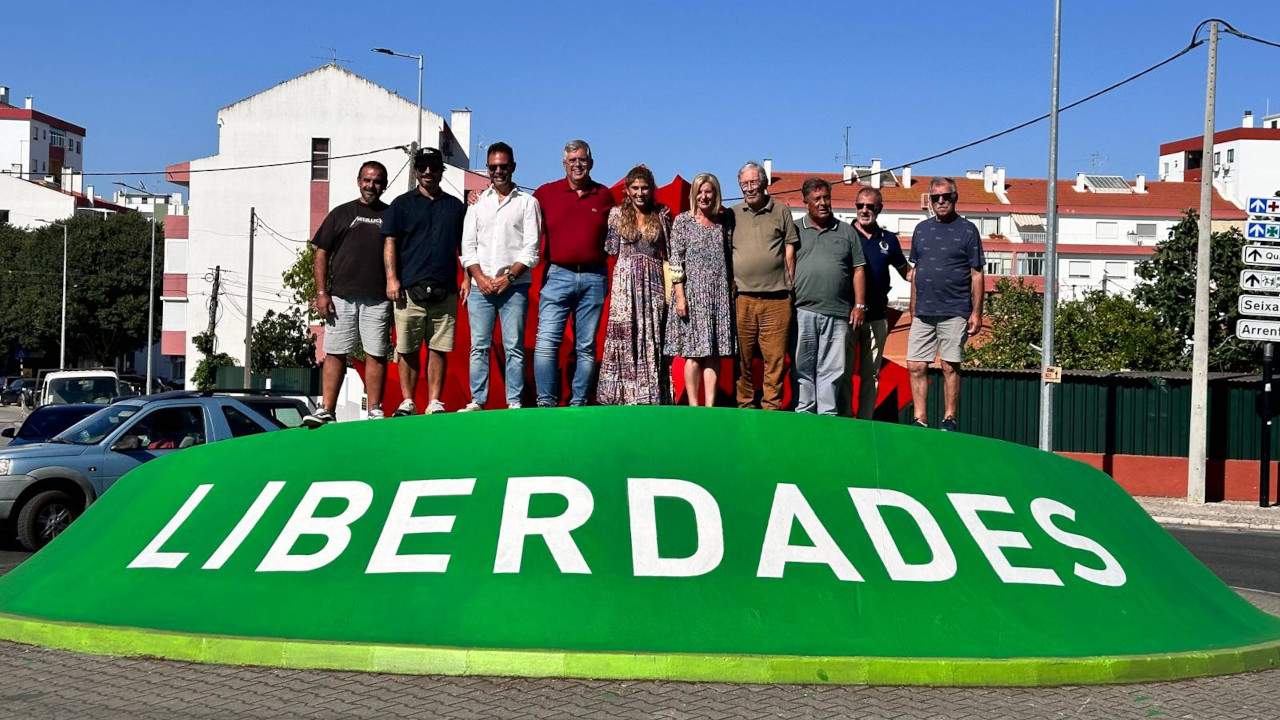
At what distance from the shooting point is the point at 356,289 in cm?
1030

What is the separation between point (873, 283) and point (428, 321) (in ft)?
11.2

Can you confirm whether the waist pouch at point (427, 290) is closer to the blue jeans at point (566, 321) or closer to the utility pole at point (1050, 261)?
the blue jeans at point (566, 321)

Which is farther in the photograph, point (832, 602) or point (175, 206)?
point (175, 206)

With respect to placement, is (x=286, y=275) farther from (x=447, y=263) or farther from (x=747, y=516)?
(x=747, y=516)

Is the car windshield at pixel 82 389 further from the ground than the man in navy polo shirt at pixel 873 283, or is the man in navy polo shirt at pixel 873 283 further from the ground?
the man in navy polo shirt at pixel 873 283

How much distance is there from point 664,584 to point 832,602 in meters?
0.91

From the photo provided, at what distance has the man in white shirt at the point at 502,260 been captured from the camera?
9.92 metres

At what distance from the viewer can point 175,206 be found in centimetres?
11506

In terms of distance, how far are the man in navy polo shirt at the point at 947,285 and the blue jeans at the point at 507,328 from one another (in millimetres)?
3021

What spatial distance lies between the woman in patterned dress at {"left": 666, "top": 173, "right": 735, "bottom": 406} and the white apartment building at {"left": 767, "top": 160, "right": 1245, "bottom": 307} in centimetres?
8137

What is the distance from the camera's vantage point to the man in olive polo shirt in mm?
10047

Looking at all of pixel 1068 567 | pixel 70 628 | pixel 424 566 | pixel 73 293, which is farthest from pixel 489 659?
pixel 73 293

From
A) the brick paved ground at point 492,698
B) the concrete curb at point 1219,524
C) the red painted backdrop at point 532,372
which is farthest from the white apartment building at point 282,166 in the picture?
the brick paved ground at point 492,698

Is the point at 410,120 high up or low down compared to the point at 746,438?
up
